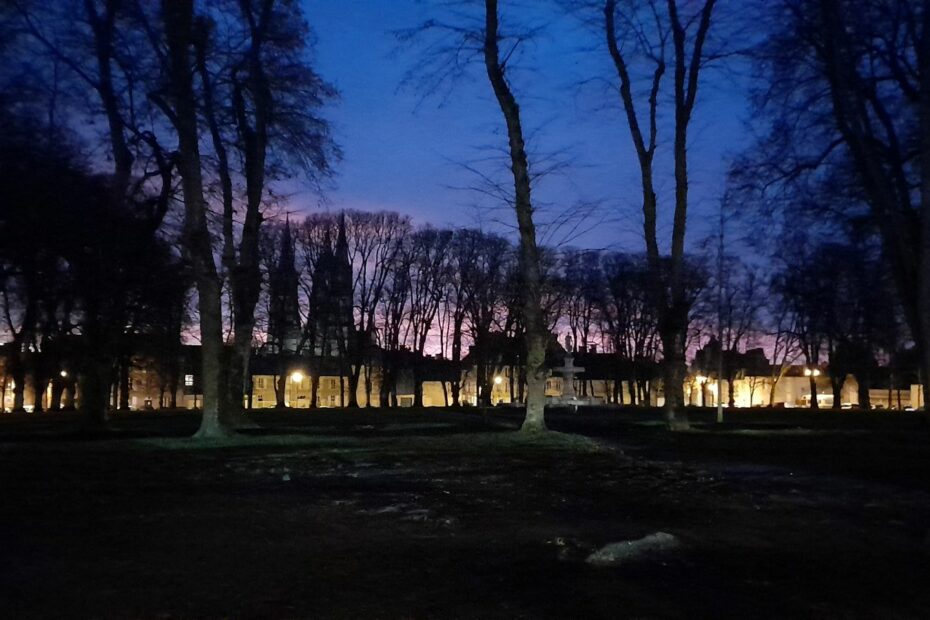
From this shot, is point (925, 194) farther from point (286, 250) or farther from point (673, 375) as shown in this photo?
point (286, 250)

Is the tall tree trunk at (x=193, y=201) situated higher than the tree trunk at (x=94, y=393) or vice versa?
the tall tree trunk at (x=193, y=201)

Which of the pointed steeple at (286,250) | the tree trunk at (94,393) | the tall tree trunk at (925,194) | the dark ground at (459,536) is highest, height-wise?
the pointed steeple at (286,250)

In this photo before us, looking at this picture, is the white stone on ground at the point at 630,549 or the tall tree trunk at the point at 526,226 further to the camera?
the tall tree trunk at the point at 526,226

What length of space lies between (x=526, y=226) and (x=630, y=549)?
16651 millimetres

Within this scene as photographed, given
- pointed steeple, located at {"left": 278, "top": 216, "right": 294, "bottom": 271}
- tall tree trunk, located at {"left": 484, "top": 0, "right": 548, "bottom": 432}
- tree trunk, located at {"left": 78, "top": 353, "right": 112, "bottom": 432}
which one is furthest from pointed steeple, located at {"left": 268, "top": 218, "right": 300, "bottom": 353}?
tall tree trunk, located at {"left": 484, "top": 0, "right": 548, "bottom": 432}

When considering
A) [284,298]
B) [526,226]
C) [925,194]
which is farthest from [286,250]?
[925,194]

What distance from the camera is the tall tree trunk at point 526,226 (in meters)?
23.8

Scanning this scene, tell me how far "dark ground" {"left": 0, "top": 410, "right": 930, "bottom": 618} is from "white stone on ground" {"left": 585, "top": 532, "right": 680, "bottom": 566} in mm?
138

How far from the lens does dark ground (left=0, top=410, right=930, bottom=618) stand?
6172 millimetres

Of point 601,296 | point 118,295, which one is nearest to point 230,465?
point 118,295

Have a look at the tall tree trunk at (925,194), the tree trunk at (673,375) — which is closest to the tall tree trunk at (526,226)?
the tree trunk at (673,375)

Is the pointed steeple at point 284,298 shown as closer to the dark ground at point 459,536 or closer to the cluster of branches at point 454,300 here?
the cluster of branches at point 454,300

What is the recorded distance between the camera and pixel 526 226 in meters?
23.9

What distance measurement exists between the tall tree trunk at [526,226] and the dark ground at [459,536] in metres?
6.61
